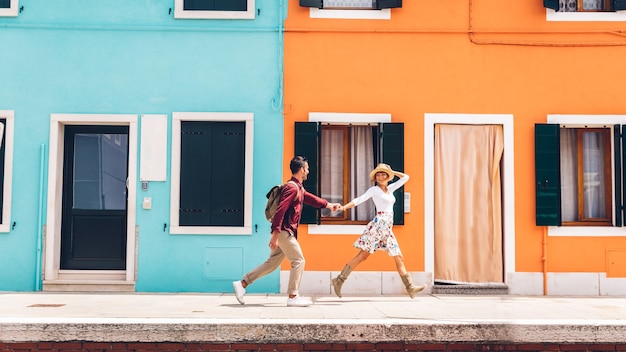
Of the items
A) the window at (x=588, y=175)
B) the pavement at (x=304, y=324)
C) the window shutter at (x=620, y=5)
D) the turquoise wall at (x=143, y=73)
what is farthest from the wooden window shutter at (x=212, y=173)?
the window shutter at (x=620, y=5)

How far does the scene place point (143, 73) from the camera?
410 inches

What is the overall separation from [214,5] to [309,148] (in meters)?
2.51

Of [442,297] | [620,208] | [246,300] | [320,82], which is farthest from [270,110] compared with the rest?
[620,208]

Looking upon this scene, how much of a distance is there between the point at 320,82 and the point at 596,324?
5.25 metres

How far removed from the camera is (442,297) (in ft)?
32.1

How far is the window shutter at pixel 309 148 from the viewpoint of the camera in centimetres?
1020

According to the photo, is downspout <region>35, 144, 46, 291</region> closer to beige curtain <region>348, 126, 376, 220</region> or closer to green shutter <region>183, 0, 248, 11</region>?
green shutter <region>183, 0, 248, 11</region>

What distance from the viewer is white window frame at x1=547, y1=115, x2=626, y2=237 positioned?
10.3 metres

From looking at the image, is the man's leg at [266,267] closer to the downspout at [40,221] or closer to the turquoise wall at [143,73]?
the turquoise wall at [143,73]

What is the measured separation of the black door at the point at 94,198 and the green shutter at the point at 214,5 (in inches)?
80.1

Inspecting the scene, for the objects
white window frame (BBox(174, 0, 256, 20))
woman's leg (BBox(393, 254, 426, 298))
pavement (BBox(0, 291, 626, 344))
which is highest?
white window frame (BBox(174, 0, 256, 20))

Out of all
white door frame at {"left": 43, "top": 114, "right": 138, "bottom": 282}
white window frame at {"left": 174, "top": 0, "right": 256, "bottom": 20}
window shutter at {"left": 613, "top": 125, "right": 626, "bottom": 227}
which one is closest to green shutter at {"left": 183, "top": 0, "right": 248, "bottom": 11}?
white window frame at {"left": 174, "top": 0, "right": 256, "bottom": 20}

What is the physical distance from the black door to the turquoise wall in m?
0.43

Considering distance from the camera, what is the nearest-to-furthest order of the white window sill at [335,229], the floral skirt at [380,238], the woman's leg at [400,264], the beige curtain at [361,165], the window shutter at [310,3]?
1. the woman's leg at [400,264]
2. the floral skirt at [380,238]
3. the white window sill at [335,229]
4. the window shutter at [310,3]
5. the beige curtain at [361,165]
